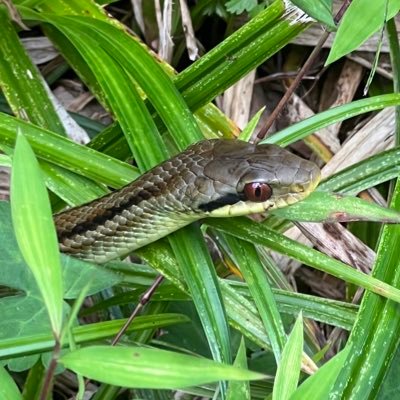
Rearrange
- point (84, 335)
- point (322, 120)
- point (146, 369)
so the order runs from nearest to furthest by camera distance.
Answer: point (146, 369), point (84, 335), point (322, 120)

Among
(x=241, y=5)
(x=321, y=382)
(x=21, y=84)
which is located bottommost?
(x=321, y=382)

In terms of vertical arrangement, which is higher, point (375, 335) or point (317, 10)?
point (317, 10)

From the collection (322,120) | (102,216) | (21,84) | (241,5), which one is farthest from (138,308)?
(241,5)

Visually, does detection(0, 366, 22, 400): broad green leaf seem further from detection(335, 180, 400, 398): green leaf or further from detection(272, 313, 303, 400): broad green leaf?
detection(335, 180, 400, 398): green leaf

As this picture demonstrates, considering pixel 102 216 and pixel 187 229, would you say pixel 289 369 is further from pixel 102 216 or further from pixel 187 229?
Answer: pixel 102 216

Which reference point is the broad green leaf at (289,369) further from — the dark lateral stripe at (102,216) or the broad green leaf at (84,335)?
the dark lateral stripe at (102,216)
